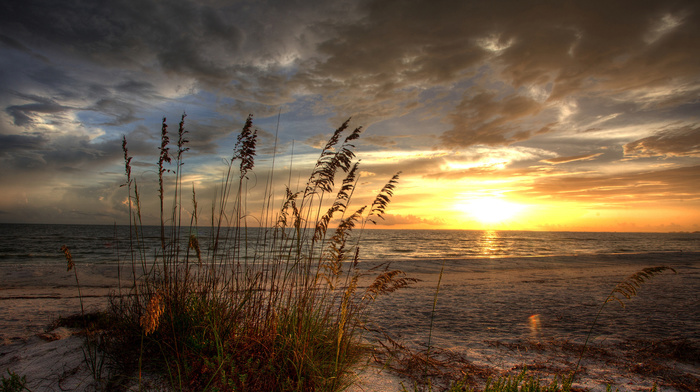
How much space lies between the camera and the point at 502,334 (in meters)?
5.23

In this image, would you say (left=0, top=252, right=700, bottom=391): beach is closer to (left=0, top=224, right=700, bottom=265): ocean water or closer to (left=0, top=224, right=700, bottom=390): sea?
(left=0, top=224, right=700, bottom=390): sea

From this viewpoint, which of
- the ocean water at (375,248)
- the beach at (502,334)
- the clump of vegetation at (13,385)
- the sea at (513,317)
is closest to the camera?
the clump of vegetation at (13,385)

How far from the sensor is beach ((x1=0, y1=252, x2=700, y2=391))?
3.43 metres

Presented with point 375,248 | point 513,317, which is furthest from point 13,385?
point 375,248

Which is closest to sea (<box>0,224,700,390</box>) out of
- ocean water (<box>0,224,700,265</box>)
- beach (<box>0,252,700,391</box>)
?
beach (<box>0,252,700,391</box>)

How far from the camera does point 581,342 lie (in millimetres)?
4777

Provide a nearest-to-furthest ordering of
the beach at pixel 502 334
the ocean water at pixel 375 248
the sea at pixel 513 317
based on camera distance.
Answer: the beach at pixel 502 334, the sea at pixel 513 317, the ocean water at pixel 375 248

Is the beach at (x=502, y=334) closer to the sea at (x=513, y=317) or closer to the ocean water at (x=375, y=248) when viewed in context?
the sea at (x=513, y=317)

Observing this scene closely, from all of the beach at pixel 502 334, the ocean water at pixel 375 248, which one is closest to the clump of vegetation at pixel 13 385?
the beach at pixel 502 334

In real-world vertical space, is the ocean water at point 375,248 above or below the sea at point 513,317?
below

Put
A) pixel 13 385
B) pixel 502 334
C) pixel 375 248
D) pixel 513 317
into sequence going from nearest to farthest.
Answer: pixel 13 385 → pixel 502 334 → pixel 513 317 → pixel 375 248

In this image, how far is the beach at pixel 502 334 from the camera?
3434 millimetres

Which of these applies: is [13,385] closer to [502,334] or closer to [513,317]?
[502,334]

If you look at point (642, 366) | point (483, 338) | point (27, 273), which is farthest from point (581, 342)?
point (27, 273)
